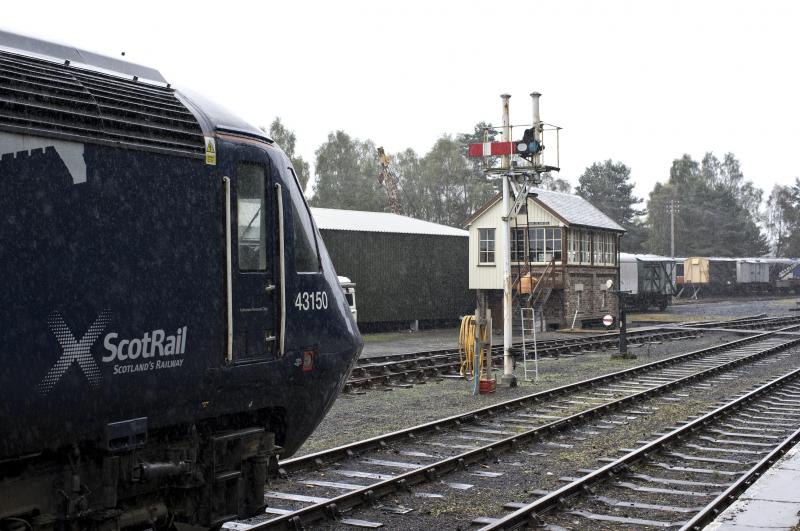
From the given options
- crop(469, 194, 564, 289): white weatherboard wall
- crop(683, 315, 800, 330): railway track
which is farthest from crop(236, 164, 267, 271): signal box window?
crop(683, 315, 800, 330): railway track

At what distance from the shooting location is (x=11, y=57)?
502cm

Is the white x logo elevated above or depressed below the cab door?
below

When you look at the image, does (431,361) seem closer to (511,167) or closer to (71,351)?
(511,167)

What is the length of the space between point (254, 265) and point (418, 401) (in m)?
9.64

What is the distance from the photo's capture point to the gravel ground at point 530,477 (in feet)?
25.9

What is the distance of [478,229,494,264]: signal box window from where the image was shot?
121 ft

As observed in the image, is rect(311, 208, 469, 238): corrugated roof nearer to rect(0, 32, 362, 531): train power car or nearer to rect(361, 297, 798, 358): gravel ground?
rect(361, 297, 798, 358): gravel ground

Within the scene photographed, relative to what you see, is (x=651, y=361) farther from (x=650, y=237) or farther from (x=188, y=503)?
(x=650, y=237)

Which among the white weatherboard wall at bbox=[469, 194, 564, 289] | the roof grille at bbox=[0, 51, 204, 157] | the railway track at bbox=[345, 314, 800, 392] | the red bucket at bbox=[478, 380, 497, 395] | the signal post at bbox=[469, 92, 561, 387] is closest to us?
the roof grille at bbox=[0, 51, 204, 157]

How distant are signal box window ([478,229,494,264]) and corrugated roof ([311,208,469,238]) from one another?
1159 millimetres

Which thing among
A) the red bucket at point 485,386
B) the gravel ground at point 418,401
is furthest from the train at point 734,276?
the red bucket at point 485,386

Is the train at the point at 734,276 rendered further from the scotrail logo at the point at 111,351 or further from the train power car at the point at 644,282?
the scotrail logo at the point at 111,351

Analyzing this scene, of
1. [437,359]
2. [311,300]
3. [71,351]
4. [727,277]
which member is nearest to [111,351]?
[71,351]

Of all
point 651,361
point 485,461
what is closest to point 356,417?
point 485,461
